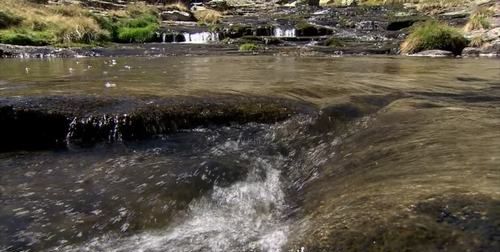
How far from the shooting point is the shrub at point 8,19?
2444 centimetres

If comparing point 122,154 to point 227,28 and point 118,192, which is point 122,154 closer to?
point 118,192

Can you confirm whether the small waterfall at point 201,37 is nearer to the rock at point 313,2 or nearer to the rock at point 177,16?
the rock at point 177,16

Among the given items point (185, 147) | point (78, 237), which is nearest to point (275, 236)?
point (78, 237)

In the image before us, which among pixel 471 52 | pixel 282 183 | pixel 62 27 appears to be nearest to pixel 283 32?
pixel 471 52

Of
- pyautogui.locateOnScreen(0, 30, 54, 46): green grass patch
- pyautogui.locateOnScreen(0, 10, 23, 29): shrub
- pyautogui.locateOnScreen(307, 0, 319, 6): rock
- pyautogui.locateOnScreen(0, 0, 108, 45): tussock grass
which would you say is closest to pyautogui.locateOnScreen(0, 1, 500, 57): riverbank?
pyautogui.locateOnScreen(0, 0, 108, 45): tussock grass

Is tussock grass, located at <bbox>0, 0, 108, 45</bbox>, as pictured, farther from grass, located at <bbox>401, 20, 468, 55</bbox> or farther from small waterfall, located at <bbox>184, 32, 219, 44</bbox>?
grass, located at <bbox>401, 20, 468, 55</bbox>

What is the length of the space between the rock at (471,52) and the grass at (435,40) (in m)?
0.40

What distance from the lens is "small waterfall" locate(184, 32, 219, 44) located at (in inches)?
1096

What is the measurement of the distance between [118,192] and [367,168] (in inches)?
97.0

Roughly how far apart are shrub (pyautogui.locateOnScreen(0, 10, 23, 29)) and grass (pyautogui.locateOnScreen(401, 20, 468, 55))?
1870cm

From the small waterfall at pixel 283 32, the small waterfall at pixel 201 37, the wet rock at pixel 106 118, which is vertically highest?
the small waterfall at pixel 283 32

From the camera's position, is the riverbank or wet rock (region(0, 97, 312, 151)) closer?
wet rock (region(0, 97, 312, 151))

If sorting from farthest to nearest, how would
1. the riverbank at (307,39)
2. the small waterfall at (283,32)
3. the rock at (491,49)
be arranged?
the small waterfall at (283,32)
the riverbank at (307,39)
the rock at (491,49)

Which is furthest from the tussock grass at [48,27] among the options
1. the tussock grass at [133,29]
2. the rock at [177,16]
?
the rock at [177,16]
